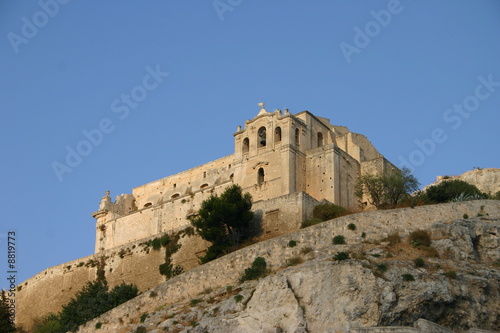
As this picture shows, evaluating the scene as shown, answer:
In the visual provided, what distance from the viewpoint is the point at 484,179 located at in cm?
5516

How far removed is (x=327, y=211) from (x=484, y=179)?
45.9ft

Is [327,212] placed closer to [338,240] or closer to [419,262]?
[338,240]

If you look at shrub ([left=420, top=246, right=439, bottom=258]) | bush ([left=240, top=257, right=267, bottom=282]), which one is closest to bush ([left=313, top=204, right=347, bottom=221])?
bush ([left=240, top=257, right=267, bottom=282])

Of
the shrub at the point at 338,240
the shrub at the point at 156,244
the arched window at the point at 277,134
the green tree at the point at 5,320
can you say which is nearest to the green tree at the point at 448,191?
the shrub at the point at 338,240

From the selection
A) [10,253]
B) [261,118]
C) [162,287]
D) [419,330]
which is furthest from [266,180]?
[419,330]

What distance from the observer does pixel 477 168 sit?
5619 cm

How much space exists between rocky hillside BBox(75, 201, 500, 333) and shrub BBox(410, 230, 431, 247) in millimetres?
139

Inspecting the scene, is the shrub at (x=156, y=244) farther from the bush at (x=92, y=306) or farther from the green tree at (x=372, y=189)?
the green tree at (x=372, y=189)

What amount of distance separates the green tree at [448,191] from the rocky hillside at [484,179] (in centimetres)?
715

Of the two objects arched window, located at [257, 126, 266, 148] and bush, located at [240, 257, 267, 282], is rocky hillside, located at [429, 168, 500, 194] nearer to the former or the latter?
arched window, located at [257, 126, 266, 148]

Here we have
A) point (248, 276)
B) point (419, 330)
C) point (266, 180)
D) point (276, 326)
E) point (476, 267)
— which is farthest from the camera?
point (266, 180)

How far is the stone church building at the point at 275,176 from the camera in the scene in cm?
4706

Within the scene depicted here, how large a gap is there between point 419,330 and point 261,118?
22827mm

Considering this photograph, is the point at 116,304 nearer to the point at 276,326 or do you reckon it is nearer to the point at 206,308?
the point at 206,308
